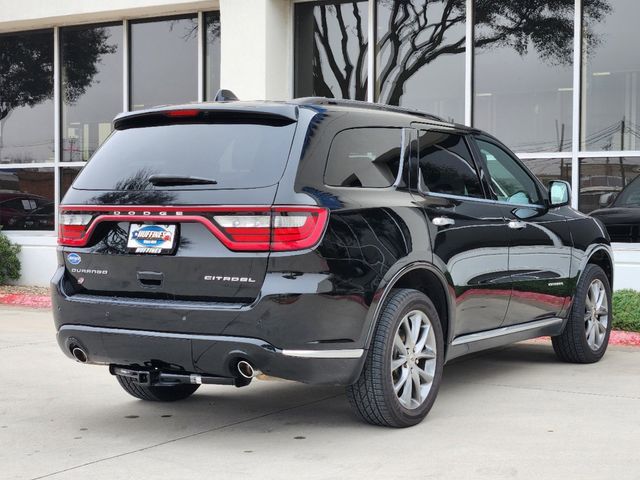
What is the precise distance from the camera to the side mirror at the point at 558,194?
24.8ft

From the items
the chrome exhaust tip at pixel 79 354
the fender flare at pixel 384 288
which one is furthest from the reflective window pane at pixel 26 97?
the fender flare at pixel 384 288

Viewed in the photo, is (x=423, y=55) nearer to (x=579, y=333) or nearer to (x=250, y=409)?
(x=579, y=333)

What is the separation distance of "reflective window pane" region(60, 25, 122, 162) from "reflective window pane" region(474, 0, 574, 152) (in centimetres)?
554

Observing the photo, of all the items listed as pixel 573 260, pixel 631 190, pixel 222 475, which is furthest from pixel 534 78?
pixel 222 475

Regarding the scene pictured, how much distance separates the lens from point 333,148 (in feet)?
→ 18.1

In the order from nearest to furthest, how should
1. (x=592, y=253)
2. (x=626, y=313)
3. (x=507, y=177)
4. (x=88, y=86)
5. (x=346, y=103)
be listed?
1. (x=346, y=103)
2. (x=507, y=177)
3. (x=592, y=253)
4. (x=626, y=313)
5. (x=88, y=86)

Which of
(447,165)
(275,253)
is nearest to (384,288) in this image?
(275,253)

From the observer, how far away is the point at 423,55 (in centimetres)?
1237

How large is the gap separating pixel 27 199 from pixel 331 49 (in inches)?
212

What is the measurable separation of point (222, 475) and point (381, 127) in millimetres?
2301

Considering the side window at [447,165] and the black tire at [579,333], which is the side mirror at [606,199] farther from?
the side window at [447,165]

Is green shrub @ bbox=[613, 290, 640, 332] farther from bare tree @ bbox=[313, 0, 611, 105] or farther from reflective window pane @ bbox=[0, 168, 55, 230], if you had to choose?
reflective window pane @ bbox=[0, 168, 55, 230]

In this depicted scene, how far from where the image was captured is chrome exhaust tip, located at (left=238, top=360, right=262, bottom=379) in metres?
5.14

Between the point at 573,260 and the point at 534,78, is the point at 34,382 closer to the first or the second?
the point at 573,260
